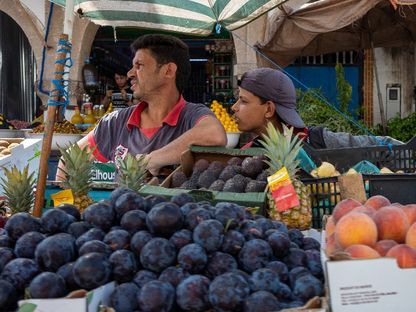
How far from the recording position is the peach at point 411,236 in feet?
4.81

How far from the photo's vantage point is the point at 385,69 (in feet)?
Answer: 37.7

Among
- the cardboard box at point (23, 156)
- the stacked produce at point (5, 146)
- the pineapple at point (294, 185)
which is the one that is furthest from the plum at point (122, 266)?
the stacked produce at point (5, 146)

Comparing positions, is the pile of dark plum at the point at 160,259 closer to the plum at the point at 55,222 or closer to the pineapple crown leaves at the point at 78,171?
the plum at the point at 55,222

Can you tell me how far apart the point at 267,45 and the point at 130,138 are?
512cm

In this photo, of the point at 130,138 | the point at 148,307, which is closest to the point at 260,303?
the point at 148,307

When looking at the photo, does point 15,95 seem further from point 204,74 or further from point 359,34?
point 359,34

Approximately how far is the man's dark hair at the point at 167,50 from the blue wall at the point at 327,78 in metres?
8.12

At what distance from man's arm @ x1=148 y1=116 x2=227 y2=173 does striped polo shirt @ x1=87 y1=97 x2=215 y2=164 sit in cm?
11

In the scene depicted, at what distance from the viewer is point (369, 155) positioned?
315 cm

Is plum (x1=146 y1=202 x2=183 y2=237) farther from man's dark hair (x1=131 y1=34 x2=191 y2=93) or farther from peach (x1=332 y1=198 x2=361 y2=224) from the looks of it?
man's dark hair (x1=131 y1=34 x2=191 y2=93)

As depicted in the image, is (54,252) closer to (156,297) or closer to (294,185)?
(156,297)

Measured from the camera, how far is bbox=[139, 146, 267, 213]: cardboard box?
2203 mm

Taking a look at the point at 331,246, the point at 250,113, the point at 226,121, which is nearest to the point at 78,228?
the point at 331,246

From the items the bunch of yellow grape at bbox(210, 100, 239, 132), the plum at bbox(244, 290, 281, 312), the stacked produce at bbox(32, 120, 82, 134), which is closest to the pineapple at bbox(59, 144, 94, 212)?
the plum at bbox(244, 290, 281, 312)
